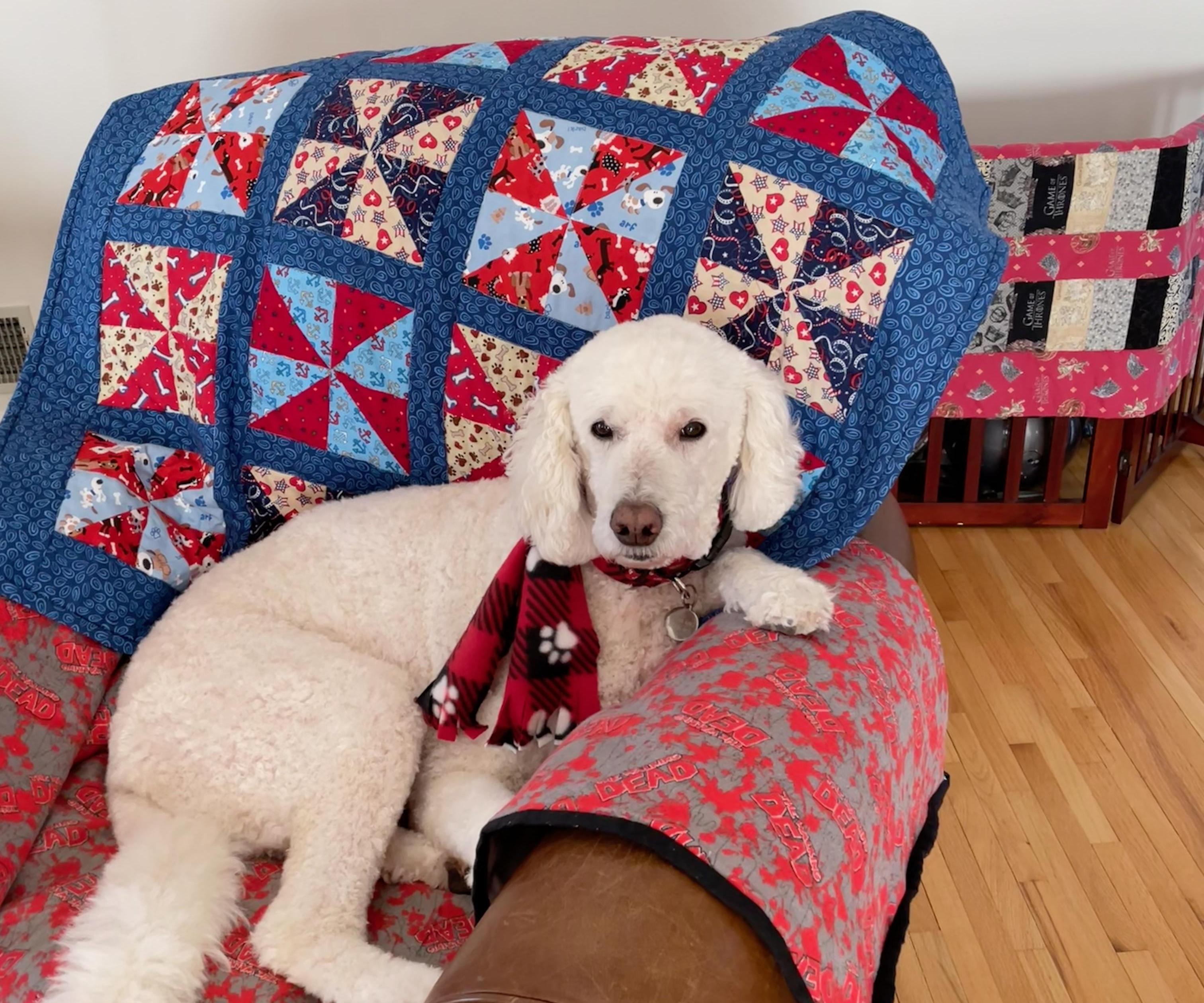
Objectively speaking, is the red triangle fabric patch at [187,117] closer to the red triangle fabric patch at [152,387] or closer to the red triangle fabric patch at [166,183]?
the red triangle fabric patch at [166,183]

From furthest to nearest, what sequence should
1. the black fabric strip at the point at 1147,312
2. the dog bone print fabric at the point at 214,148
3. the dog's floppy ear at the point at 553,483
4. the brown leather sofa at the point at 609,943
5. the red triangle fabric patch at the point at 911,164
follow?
1. the black fabric strip at the point at 1147,312
2. the dog bone print fabric at the point at 214,148
3. the red triangle fabric patch at the point at 911,164
4. the dog's floppy ear at the point at 553,483
5. the brown leather sofa at the point at 609,943

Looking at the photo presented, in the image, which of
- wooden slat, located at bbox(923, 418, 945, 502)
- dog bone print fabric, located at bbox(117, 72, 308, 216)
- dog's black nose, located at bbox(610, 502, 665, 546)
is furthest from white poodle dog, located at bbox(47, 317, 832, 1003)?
wooden slat, located at bbox(923, 418, 945, 502)

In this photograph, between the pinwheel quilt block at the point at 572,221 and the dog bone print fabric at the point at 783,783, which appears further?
the pinwheel quilt block at the point at 572,221

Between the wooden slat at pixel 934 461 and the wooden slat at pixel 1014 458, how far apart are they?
153 millimetres

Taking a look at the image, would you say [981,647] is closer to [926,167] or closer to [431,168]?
[926,167]

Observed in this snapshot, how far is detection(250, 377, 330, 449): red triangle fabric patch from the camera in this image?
1606 mm

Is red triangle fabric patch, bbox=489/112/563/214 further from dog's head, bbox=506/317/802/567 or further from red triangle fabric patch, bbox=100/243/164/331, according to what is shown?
red triangle fabric patch, bbox=100/243/164/331

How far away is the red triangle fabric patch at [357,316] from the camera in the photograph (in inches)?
61.2

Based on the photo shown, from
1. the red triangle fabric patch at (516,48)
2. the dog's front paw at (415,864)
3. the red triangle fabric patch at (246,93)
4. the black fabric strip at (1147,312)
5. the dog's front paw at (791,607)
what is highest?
the red triangle fabric patch at (516,48)

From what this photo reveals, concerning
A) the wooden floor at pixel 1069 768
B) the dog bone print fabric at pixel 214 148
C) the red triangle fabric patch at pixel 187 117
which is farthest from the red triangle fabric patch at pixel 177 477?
the wooden floor at pixel 1069 768

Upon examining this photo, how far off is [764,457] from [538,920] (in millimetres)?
583

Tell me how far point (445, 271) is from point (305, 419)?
31 centimetres

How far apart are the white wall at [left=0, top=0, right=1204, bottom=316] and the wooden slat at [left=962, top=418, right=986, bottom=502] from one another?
75cm

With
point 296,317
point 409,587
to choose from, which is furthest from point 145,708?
point 296,317
